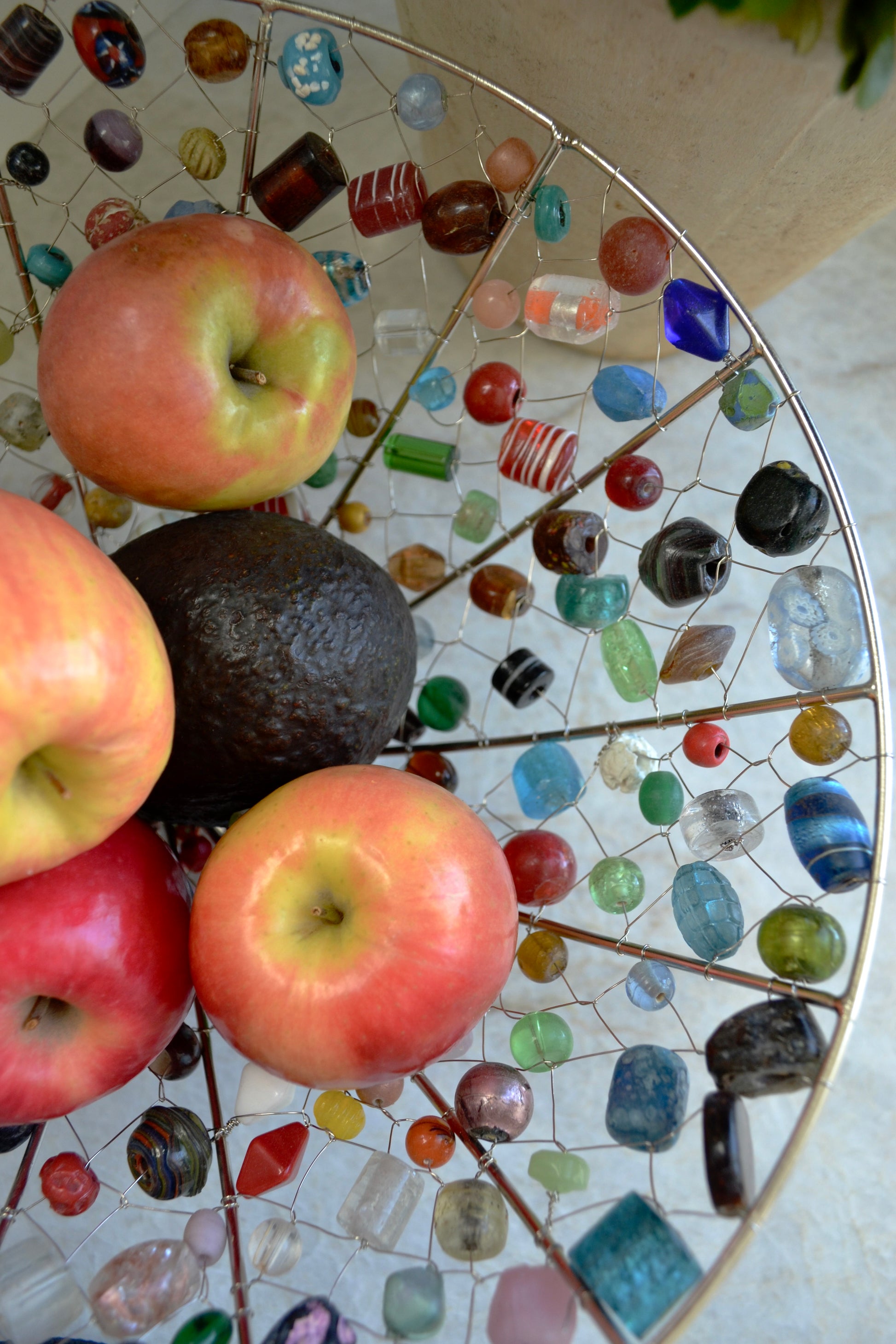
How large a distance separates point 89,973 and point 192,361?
29 centimetres

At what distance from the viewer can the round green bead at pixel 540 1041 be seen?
527mm

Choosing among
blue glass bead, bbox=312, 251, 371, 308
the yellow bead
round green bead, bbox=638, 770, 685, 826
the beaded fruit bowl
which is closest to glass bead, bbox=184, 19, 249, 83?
the beaded fruit bowl

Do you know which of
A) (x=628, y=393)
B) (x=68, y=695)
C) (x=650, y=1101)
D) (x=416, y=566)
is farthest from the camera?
(x=416, y=566)

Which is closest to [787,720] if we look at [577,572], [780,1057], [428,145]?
[577,572]

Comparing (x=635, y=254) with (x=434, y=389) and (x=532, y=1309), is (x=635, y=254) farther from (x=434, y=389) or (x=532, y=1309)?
(x=532, y=1309)

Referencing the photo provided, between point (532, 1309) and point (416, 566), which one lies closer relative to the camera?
point (532, 1309)

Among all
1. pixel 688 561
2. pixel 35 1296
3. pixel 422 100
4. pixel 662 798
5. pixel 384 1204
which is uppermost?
pixel 422 100

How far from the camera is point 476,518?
65 centimetres

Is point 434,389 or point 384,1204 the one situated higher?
point 434,389

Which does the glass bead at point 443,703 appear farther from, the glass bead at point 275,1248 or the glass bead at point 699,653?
the glass bead at point 275,1248

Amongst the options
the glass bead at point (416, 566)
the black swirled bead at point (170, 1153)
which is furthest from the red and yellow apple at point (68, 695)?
the glass bead at point (416, 566)

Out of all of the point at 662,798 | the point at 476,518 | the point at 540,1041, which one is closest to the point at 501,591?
the point at 476,518

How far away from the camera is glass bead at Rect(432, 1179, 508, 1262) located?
1.56 ft

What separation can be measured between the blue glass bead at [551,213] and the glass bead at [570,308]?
0.10ft
